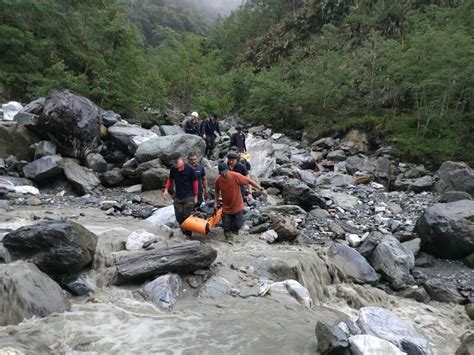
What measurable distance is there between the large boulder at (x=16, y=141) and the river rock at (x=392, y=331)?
13.0 meters

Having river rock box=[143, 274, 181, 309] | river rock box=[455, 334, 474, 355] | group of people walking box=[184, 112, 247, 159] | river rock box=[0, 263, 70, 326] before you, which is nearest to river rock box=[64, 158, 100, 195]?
group of people walking box=[184, 112, 247, 159]

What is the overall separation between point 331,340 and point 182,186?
4.86 m

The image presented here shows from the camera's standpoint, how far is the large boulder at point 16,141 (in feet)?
47.4

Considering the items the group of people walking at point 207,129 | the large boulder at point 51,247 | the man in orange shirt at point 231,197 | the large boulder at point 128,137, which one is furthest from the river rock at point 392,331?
the group of people walking at point 207,129

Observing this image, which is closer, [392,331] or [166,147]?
[392,331]

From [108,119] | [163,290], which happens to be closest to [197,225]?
[163,290]

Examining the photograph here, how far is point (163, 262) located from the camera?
739cm

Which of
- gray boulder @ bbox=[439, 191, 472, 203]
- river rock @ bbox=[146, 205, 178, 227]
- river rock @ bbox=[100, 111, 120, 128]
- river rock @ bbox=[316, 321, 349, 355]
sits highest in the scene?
river rock @ bbox=[100, 111, 120, 128]

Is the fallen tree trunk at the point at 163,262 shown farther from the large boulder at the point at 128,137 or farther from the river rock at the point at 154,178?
the large boulder at the point at 128,137

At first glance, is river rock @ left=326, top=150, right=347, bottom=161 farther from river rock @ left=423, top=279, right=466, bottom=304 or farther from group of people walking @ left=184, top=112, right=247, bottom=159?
river rock @ left=423, top=279, right=466, bottom=304

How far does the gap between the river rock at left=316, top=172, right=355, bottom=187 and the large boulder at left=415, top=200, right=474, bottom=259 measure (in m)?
5.94

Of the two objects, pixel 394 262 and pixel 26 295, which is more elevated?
pixel 26 295

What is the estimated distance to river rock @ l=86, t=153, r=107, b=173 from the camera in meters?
15.0

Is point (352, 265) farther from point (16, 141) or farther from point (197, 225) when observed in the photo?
point (16, 141)
